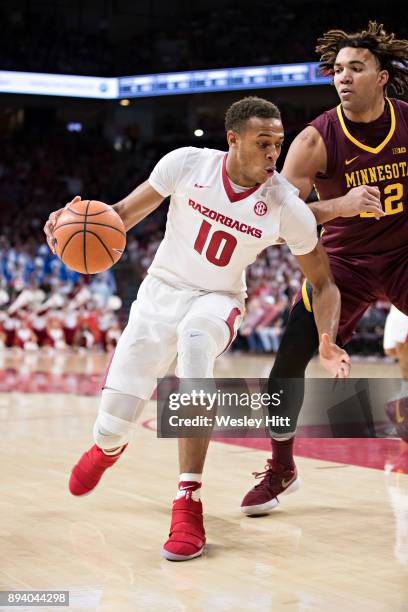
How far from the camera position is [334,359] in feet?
11.4

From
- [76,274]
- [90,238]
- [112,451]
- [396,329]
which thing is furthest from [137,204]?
[76,274]

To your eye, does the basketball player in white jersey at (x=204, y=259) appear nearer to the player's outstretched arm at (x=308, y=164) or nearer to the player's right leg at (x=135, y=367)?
Result: the player's right leg at (x=135, y=367)

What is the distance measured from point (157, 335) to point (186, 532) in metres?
0.87

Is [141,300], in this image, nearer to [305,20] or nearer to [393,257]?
[393,257]

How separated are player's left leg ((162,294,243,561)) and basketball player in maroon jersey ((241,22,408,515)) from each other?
618 mm

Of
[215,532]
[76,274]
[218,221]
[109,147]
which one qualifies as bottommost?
[215,532]

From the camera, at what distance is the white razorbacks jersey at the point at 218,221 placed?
389 cm

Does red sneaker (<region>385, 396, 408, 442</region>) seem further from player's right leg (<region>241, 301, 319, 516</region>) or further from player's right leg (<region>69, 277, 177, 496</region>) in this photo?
player's right leg (<region>69, 277, 177, 496</region>)

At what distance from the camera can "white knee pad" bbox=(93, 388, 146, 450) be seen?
12.8ft

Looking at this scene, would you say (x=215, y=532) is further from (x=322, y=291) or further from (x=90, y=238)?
(x=90, y=238)

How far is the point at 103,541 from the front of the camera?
12.0 feet

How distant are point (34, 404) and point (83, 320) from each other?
8.79 meters

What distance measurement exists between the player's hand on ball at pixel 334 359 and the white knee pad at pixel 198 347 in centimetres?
48

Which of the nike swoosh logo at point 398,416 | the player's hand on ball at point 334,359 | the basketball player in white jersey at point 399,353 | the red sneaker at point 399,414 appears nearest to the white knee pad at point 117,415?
the player's hand on ball at point 334,359
